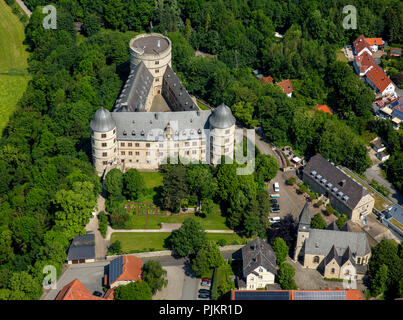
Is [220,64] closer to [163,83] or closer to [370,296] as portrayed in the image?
[163,83]

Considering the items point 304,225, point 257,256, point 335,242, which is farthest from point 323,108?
point 257,256

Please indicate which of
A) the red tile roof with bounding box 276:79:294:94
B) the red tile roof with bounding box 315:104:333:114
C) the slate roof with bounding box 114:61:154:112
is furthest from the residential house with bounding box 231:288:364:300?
the red tile roof with bounding box 276:79:294:94

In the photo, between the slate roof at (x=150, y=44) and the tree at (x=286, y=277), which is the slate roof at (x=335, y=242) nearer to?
the tree at (x=286, y=277)

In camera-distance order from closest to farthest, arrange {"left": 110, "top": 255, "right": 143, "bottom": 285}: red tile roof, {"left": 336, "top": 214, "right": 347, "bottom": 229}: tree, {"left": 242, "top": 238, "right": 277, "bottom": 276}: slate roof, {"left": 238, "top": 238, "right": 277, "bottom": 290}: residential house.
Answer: {"left": 110, "top": 255, "right": 143, "bottom": 285}: red tile roof → {"left": 238, "top": 238, "right": 277, "bottom": 290}: residential house → {"left": 242, "top": 238, "right": 277, "bottom": 276}: slate roof → {"left": 336, "top": 214, "right": 347, "bottom": 229}: tree

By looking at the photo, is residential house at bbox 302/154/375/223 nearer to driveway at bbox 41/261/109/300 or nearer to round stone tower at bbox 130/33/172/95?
round stone tower at bbox 130/33/172/95

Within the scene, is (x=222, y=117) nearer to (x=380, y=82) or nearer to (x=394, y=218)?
(x=394, y=218)

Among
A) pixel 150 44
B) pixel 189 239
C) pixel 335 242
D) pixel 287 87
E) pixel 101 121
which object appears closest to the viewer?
pixel 335 242

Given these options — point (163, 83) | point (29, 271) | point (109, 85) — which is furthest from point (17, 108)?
point (29, 271)
